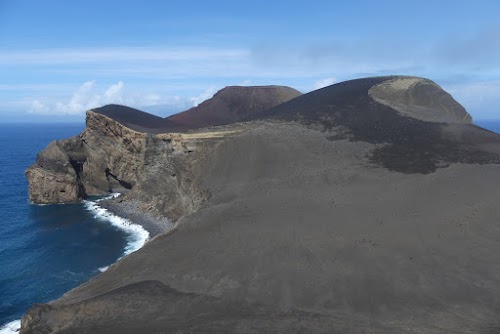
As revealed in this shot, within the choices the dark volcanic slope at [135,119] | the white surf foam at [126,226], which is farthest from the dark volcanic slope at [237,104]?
the white surf foam at [126,226]

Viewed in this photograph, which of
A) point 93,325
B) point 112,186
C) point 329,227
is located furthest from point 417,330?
point 112,186

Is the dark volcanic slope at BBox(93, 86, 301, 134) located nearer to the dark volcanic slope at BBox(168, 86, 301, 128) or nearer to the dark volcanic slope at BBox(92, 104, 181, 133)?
the dark volcanic slope at BBox(168, 86, 301, 128)

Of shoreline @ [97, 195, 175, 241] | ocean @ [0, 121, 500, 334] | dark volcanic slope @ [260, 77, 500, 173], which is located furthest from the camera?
shoreline @ [97, 195, 175, 241]

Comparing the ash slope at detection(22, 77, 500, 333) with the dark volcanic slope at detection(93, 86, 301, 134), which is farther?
the dark volcanic slope at detection(93, 86, 301, 134)

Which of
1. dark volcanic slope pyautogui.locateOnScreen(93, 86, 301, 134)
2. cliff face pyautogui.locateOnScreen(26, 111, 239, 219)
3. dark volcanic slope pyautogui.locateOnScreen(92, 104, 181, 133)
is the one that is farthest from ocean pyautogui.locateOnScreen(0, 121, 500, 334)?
dark volcanic slope pyautogui.locateOnScreen(93, 86, 301, 134)

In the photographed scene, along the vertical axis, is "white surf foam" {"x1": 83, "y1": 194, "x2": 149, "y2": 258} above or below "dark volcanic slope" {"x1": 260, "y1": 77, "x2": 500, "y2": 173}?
below

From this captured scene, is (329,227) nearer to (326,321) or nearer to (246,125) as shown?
(326,321)
